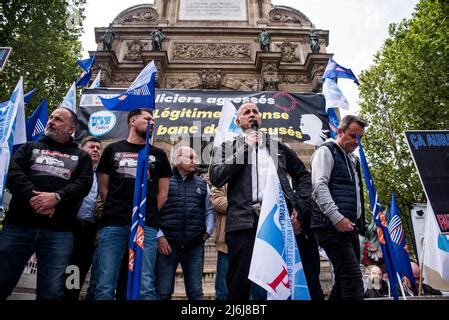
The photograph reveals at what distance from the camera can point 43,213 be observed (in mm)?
2928

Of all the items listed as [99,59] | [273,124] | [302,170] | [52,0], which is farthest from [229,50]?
[302,170]

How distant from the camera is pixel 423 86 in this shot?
13844 millimetres

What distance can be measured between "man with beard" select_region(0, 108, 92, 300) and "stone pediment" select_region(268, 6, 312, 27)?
1713 centimetres

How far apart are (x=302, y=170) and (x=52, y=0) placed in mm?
13326

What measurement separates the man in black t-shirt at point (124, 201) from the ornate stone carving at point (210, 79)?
474 inches

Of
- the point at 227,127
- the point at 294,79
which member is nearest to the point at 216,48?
the point at 294,79

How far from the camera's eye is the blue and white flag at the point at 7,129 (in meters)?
3.99

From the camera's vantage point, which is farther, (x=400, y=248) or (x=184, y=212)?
(x=400, y=248)

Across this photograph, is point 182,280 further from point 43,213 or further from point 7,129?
point 43,213

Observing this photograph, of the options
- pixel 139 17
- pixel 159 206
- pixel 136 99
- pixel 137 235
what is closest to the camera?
pixel 137 235

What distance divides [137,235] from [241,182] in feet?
3.19

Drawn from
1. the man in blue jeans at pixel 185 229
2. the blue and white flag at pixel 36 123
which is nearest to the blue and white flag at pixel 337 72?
the man in blue jeans at pixel 185 229

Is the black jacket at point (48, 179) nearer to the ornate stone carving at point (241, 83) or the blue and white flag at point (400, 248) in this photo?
the blue and white flag at point (400, 248)

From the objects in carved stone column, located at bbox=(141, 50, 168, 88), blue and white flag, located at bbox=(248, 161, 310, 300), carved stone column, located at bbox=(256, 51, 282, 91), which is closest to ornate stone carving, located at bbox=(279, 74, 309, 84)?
carved stone column, located at bbox=(256, 51, 282, 91)
